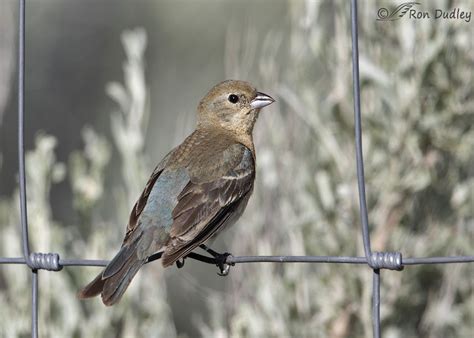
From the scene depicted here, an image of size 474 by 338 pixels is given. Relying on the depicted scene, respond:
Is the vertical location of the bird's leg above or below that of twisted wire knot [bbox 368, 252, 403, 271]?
below

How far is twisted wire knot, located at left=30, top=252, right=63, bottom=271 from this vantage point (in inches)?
152

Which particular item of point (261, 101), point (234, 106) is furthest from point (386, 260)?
point (234, 106)

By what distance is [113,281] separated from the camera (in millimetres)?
4160

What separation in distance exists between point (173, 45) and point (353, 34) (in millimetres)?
7446

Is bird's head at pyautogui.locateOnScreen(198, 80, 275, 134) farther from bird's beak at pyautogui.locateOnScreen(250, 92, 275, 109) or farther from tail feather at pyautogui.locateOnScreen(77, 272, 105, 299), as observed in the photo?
tail feather at pyautogui.locateOnScreen(77, 272, 105, 299)

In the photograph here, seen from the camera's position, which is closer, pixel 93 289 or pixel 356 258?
pixel 356 258

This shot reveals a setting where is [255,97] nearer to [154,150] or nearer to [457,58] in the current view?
[457,58]

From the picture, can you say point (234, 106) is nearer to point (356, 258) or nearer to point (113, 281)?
point (113, 281)

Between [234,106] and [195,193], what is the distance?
38.4 inches

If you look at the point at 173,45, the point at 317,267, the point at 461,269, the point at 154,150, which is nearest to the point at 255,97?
the point at 317,267

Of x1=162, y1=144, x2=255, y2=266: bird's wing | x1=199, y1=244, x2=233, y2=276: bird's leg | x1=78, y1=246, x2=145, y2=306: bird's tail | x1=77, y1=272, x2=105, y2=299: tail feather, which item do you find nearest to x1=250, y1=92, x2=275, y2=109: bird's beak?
x1=162, y1=144, x2=255, y2=266: bird's wing

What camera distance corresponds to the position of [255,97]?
18.4 ft

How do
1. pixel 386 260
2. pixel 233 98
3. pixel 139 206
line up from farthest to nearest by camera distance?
pixel 233 98, pixel 139 206, pixel 386 260

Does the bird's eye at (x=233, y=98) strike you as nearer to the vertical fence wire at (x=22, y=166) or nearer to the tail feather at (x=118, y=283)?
the tail feather at (x=118, y=283)
